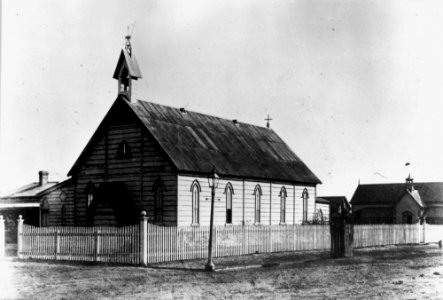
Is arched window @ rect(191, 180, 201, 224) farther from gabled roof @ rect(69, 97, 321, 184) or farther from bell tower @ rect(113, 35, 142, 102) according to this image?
bell tower @ rect(113, 35, 142, 102)

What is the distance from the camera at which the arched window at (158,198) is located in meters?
33.5

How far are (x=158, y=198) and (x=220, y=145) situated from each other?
7.22 m

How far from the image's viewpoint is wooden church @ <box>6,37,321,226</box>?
110 feet

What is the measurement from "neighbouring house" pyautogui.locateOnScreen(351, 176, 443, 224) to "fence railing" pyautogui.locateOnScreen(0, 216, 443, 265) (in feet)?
150

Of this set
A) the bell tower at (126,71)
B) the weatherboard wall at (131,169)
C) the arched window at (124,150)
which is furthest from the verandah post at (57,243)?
the bell tower at (126,71)

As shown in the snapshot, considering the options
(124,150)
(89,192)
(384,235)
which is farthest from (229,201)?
(384,235)

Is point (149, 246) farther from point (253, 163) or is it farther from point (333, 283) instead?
point (253, 163)

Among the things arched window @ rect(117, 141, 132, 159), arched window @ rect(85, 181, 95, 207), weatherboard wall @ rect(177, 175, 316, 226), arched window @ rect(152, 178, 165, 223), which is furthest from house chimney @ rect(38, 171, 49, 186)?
arched window @ rect(152, 178, 165, 223)

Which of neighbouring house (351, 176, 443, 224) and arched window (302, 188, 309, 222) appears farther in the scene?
neighbouring house (351, 176, 443, 224)

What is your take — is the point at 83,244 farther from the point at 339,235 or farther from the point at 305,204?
the point at 305,204

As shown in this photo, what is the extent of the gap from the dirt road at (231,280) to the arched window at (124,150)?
10.1 metres

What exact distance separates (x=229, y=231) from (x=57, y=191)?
589 inches

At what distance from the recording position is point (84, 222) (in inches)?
1451

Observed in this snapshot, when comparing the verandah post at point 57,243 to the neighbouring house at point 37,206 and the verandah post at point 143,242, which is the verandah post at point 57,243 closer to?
the verandah post at point 143,242
